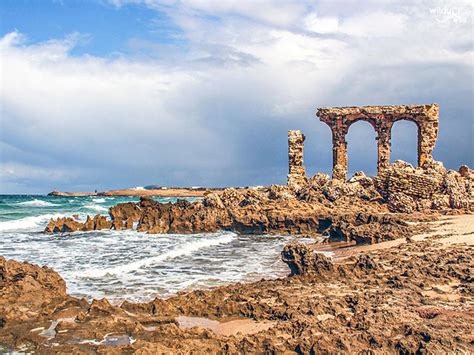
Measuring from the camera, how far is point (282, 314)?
20.5 feet

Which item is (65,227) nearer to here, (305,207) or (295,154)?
(305,207)

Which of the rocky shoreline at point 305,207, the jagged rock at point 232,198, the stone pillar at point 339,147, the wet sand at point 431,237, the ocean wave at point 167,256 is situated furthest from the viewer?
the stone pillar at point 339,147

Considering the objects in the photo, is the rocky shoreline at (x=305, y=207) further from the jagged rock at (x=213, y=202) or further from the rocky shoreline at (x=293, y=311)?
the rocky shoreline at (x=293, y=311)

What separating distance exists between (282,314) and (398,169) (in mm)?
15688

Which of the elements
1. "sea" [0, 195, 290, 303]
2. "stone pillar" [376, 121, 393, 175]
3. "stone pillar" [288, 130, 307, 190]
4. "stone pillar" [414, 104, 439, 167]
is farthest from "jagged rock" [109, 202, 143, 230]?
"stone pillar" [414, 104, 439, 167]

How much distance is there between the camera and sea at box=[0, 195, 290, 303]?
8.96 meters

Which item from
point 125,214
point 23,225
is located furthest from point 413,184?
point 23,225

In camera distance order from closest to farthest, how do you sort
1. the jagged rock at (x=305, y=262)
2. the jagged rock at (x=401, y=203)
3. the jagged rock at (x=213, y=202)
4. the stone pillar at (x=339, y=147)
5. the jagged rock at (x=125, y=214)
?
the jagged rock at (x=305, y=262)
the jagged rock at (x=401, y=203)
the jagged rock at (x=125, y=214)
the jagged rock at (x=213, y=202)
the stone pillar at (x=339, y=147)

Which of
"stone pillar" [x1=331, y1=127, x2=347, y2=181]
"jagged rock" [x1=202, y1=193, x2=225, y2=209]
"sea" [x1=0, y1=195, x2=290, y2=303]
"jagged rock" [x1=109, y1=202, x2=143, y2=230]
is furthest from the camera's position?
"stone pillar" [x1=331, y1=127, x2=347, y2=181]

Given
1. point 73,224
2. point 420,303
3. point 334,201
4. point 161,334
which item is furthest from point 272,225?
point 161,334

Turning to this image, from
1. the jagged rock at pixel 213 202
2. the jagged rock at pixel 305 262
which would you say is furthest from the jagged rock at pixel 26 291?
the jagged rock at pixel 213 202

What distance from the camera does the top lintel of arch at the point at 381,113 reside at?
2708cm

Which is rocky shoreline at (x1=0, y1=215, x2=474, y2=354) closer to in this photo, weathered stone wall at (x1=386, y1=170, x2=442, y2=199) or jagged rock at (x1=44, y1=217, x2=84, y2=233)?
weathered stone wall at (x1=386, y1=170, x2=442, y2=199)

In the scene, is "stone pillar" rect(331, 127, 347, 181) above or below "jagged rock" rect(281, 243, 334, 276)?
above
